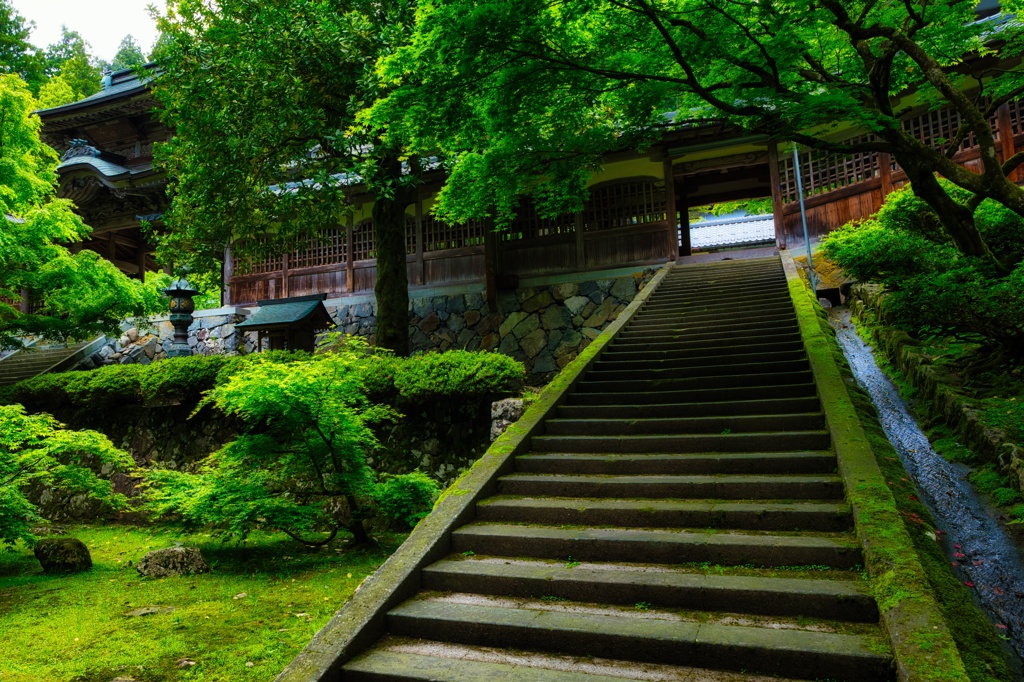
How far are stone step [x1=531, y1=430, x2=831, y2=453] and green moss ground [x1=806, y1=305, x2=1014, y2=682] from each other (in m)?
0.62

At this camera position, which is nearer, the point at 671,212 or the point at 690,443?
the point at 690,443

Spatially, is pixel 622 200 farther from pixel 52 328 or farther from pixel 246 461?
pixel 52 328

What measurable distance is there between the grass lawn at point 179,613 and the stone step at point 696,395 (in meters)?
3.32

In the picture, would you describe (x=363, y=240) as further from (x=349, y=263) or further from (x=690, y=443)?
(x=690, y=443)

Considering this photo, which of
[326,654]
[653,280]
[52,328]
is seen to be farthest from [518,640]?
[52,328]

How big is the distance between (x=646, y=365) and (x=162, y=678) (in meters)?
6.91

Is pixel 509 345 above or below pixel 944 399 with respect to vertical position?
above

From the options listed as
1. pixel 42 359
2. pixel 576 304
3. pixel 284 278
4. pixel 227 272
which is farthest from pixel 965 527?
pixel 42 359

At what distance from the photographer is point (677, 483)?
566 centimetres

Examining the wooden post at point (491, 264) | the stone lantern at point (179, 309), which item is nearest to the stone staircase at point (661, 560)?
the wooden post at point (491, 264)

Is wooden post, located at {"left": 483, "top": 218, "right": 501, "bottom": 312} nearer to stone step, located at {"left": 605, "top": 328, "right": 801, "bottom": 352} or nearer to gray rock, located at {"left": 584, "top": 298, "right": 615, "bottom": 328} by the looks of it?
gray rock, located at {"left": 584, "top": 298, "right": 615, "bottom": 328}

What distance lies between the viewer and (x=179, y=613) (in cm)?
576

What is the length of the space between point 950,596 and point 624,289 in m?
11.7

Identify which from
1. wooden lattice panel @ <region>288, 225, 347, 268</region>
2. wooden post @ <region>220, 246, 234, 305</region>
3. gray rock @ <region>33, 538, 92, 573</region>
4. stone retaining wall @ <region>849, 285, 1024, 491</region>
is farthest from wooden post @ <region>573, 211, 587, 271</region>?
gray rock @ <region>33, 538, 92, 573</region>
